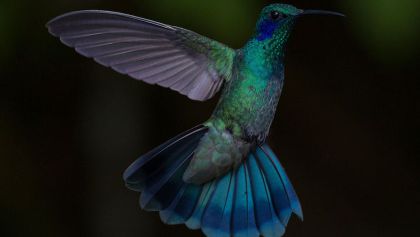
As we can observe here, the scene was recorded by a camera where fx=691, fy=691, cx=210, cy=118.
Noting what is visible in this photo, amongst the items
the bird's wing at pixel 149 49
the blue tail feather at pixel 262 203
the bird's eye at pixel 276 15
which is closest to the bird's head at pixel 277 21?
the bird's eye at pixel 276 15

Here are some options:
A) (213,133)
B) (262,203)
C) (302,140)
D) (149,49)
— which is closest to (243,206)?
(262,203)

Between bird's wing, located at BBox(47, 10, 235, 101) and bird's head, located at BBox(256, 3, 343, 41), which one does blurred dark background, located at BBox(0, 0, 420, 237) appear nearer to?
bird's wing, located at BBox(47, 10, 235, 101)

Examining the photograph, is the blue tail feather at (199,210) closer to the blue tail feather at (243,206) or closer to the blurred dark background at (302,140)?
the blue tail feather at (243,206)

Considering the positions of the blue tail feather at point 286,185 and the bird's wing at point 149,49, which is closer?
the bird's wing at point 149,49

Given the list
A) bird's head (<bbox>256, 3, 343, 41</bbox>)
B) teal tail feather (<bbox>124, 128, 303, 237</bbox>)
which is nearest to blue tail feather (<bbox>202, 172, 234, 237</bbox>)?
teal tail feather (<bbox>124, 128, 303, 237</bbox>)

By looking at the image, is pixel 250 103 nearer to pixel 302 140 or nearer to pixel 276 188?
pixel 276 188

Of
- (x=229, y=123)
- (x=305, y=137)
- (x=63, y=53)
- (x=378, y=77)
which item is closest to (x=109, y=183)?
(x=63, y=53)

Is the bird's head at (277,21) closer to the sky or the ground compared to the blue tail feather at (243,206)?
closer to the sky
